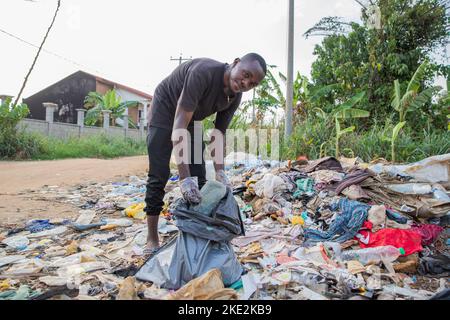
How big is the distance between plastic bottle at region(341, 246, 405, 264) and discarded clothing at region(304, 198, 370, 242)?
33 cm

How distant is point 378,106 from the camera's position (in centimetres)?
829

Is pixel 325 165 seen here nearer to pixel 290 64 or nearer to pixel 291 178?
pixel 291 178

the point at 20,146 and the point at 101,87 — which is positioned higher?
the point at 101,87

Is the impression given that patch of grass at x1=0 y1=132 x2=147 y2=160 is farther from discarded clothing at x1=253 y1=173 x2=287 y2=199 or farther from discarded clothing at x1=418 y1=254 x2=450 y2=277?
discarded clothing at x1=418 y1=254 x2=450 y2=277

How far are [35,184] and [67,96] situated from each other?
1699 cm

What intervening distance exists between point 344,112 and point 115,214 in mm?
5202

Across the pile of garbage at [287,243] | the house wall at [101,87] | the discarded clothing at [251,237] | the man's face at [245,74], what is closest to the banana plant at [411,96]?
the pile of garbage at [287,243]

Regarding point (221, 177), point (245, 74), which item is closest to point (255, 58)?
point (245, 74)

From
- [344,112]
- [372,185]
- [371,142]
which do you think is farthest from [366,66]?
[372,185]

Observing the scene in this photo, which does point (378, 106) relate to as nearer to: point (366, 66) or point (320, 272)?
point (366, 66)

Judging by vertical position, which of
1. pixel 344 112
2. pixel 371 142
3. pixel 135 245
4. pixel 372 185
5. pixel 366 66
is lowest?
pixel 135 245

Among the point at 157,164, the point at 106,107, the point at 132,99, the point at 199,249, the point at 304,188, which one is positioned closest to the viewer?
the point at 199,249

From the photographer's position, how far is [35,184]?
516cm
